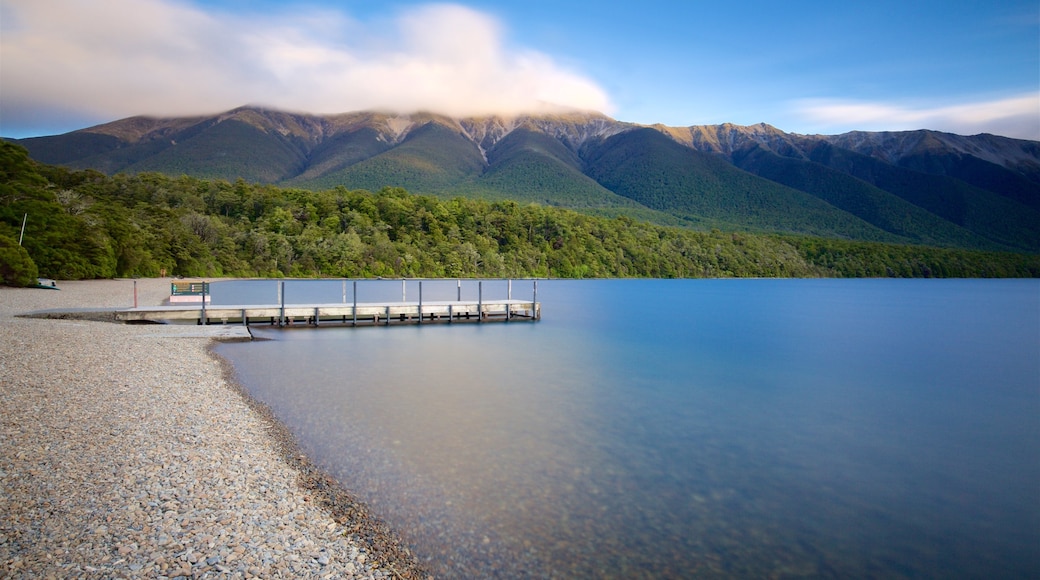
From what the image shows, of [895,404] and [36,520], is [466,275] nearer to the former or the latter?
[895,404]

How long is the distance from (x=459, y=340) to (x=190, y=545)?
67.2 feet

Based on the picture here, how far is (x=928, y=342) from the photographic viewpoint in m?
30.2

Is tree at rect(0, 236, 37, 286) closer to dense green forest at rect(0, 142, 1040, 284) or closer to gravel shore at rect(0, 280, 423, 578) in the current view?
dense green forest at rect(0, 142, 1040, 284)

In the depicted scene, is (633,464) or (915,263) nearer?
(633,464)

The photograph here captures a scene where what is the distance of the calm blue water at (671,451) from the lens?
744cm

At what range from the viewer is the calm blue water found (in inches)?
293

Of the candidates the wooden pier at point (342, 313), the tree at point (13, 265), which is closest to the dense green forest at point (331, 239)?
the tree at point (13, 265)

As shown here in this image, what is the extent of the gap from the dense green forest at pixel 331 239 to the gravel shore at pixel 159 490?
99.9ft

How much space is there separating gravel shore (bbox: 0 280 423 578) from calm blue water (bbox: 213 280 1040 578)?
Answer: 2.99ft

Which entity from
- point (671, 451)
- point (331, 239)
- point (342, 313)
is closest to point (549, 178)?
point (331, 239)

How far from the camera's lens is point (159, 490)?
688 cm

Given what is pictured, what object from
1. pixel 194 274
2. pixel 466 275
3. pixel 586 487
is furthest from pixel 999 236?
pixel 586 487

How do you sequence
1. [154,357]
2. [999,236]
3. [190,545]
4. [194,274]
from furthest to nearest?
[999,236], [194,274], [154,357], [190,545]

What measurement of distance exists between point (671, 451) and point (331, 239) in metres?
68.6
